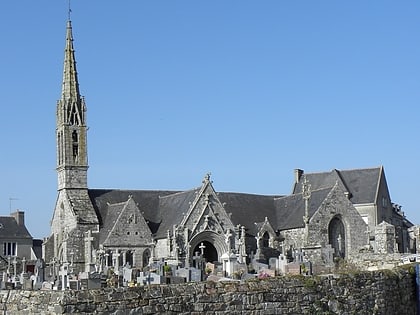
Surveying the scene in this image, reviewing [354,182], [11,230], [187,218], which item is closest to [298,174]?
[354,182]

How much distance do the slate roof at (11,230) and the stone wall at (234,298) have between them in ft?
230

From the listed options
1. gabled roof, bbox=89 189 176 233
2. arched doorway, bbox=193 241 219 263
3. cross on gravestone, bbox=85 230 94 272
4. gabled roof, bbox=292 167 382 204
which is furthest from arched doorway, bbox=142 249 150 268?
gabled roof, bbox=292 167 382 204

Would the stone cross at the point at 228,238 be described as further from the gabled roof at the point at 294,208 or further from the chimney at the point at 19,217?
the chimney at the point at 19,217

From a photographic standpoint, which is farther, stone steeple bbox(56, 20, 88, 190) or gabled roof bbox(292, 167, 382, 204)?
gabled roof bbox(292, 167, 382, 204)

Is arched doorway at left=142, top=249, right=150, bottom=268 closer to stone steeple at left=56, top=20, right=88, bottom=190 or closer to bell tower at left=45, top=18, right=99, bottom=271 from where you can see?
bell tower at left=45, top=18, right=99, bottom=271

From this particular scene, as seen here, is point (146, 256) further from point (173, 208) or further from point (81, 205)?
point (81, 205)

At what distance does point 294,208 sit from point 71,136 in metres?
16.9

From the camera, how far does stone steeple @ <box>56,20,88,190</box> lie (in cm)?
6022

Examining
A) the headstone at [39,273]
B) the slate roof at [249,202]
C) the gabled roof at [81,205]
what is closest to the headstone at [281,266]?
the headstone at [39,273]

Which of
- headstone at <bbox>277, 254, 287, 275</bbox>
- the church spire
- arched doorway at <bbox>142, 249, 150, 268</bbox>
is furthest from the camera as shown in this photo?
the church spire

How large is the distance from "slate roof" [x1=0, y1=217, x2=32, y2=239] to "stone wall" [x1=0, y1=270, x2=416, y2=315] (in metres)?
70.0

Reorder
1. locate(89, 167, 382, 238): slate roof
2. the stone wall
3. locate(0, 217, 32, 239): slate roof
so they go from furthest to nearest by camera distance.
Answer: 1. locate(0, 217, 32, 239): slate roof
2. locate(89, 167, 382, 238): slate roof
3. the stone wall

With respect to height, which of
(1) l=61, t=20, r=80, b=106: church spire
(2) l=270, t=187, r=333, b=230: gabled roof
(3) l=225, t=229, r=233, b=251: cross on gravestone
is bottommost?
(3) l=225, t=229, r=233, b=251: cross on gravestone

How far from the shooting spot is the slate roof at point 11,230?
80875mm
